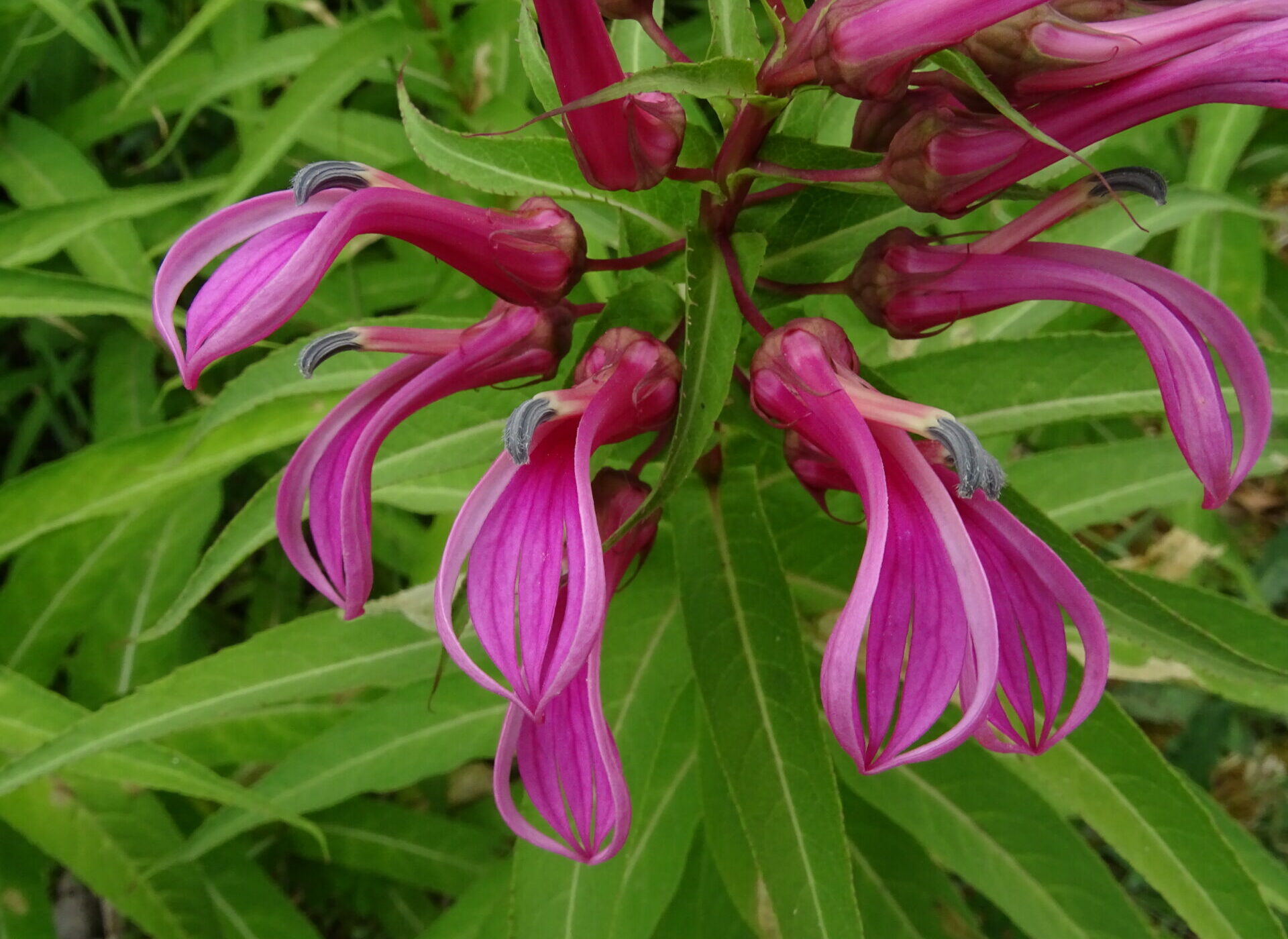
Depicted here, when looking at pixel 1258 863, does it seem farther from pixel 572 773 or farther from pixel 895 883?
pixel 572 773

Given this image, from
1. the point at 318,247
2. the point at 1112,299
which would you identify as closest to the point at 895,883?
the point at 1112,299

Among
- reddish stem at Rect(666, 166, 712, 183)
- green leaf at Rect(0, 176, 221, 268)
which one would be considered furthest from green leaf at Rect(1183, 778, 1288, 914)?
green leaf at Rect(0, 176, 221, 268)

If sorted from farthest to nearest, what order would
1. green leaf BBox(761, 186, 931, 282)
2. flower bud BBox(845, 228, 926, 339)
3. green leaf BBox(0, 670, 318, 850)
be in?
green leaf BBox(0, 670, 318, 850)
green leaf BBox(761, 186, 931, 282)
flower bud BBox(845, 228, 926, 339)

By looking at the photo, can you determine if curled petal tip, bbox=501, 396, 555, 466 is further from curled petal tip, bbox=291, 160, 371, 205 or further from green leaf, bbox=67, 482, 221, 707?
green leaf, bbox=67, 482, 221, 707

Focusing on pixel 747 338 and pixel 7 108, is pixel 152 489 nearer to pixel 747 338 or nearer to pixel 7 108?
pixel 747 338

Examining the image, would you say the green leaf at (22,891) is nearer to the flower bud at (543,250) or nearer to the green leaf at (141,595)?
the green leaf at (141,595)

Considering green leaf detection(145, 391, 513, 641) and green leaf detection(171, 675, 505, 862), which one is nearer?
green leaf detection(145, 391, 513, 641)

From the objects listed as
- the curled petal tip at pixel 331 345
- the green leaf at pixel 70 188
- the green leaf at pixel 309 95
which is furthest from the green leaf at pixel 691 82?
the green leaf at pixel 70 188
